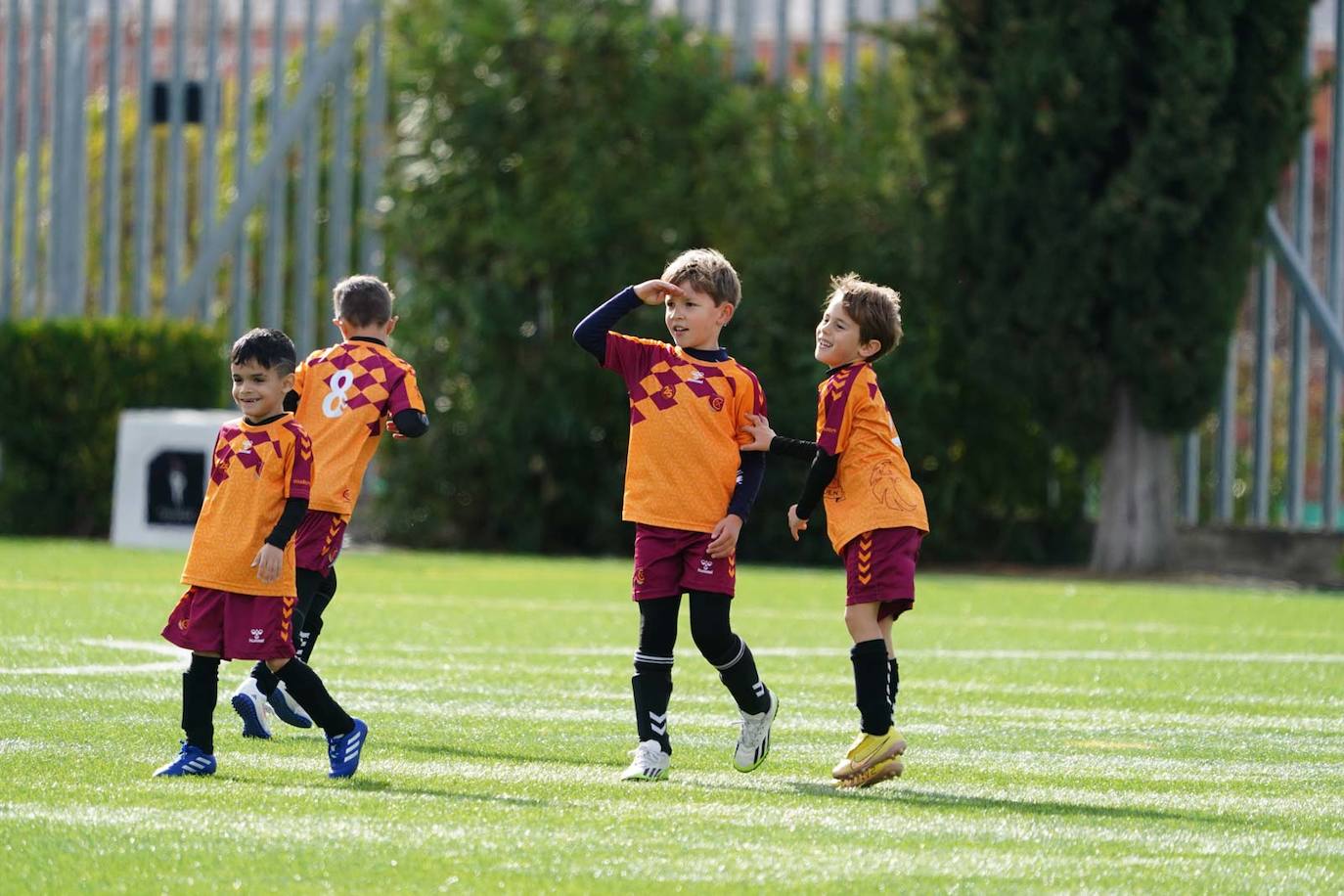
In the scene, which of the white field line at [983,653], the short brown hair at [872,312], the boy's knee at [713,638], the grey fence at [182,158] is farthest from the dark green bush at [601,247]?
the boy's knee at [713,638]

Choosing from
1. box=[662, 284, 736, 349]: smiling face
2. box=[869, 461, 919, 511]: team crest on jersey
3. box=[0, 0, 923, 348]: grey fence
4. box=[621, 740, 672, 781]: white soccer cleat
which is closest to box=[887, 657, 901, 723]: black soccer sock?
box=[869, 461, 919, 511]: team crest on jersey

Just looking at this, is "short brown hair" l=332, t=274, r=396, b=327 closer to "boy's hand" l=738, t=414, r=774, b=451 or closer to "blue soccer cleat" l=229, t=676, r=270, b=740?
"blue soccer cleat" l=229, t=676, r=270, b=740

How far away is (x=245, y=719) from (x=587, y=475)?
1445 cm

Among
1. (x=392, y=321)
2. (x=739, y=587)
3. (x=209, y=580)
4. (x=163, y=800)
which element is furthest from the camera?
(x=739, y=587)

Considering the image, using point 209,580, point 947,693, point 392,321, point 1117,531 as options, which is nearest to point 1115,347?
point 1117,531

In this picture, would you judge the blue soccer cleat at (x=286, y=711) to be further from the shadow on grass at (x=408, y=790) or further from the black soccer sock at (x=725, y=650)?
the black soccer sock at (x=725, y=650)

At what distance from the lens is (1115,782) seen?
678 centimetres

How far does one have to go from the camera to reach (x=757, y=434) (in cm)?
703

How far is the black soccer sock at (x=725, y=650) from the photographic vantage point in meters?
6.93

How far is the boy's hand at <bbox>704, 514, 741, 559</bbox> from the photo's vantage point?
22.5 ft

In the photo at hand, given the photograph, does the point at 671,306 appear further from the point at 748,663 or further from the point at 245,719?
the point at 245,719

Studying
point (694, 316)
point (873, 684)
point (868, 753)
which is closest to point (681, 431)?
point (694, 316)

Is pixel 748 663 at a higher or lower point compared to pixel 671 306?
lower

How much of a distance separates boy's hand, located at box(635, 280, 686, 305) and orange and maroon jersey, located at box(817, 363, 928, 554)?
1.81 feet
